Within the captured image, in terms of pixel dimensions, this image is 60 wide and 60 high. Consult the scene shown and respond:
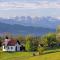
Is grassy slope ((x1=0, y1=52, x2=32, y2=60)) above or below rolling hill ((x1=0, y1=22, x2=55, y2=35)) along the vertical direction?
below

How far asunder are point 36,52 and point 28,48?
128mm

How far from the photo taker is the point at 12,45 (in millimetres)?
2475

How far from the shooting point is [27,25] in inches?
96.0

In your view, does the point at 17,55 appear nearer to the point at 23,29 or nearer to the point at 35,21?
the point at 23,29

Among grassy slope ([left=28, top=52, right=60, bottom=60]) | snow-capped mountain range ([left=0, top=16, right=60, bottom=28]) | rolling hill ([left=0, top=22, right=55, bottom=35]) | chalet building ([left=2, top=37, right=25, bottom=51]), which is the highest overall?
snow-capped mountain range ([left=0, top=16, right=60, bottom=28])

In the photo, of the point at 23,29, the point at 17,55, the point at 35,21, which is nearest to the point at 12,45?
the point at 17,55

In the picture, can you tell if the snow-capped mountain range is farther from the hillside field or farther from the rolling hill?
the hillside field

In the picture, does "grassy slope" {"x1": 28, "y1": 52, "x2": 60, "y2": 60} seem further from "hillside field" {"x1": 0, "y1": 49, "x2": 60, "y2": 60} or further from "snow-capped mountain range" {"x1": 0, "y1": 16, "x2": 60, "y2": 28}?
"snow-capped mountain range" {"x1": 0, "y1": 16, "x2": 60, "y2": 28}

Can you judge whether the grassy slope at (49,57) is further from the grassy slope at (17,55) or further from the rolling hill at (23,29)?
the rolling hill at (23,29)

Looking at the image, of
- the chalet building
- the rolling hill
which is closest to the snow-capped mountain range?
the rolling hill

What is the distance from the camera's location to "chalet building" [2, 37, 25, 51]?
2.40 metres

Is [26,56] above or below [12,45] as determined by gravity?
below

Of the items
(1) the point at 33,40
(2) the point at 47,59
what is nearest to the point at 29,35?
(1) the point at 33,40

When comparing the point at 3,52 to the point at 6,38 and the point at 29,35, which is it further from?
the point at 29,35
